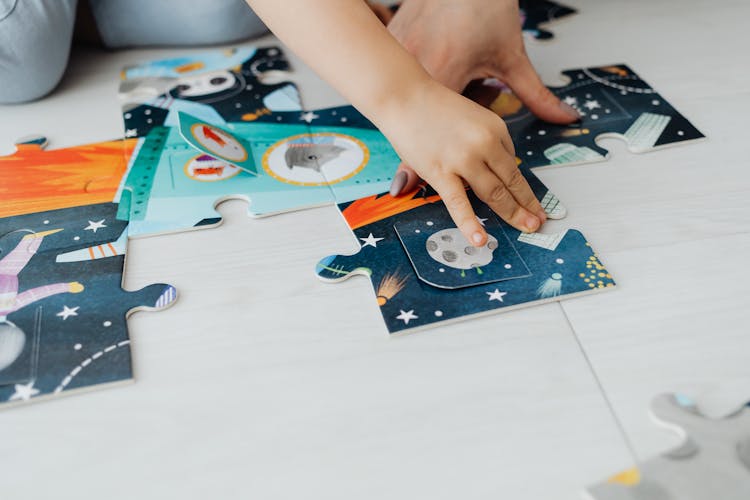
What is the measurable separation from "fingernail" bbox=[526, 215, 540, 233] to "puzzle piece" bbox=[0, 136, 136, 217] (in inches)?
20.9

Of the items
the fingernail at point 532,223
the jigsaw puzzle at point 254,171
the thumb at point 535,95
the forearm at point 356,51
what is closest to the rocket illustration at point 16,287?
the jigsaw puzzle at point 254,171

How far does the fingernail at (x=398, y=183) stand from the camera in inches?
33.7

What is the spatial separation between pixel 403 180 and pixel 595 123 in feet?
1.13

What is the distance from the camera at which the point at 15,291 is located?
0.75 m

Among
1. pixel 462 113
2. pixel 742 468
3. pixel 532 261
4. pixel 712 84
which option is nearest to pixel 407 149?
pixel 462 113

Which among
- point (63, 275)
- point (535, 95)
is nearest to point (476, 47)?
point (535, 95)

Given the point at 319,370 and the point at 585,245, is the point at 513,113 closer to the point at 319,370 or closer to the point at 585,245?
the point at 585,245

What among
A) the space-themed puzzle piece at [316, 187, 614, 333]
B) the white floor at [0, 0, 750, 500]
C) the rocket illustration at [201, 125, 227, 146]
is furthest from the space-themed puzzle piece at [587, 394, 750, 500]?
the rocket illustration at [201, 125, 227, 146]

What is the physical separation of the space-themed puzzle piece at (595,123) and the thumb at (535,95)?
0.02 m

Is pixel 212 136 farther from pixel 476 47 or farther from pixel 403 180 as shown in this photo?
pixel 476 47

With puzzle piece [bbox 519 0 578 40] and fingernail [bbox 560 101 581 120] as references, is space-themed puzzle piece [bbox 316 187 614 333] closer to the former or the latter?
fingernail [bbox 560 101 581 120]

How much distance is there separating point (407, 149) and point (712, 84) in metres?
0.62

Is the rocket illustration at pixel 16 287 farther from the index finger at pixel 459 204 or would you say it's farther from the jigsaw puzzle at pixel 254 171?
the index finger at pixel 459 204

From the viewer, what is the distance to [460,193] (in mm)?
792
